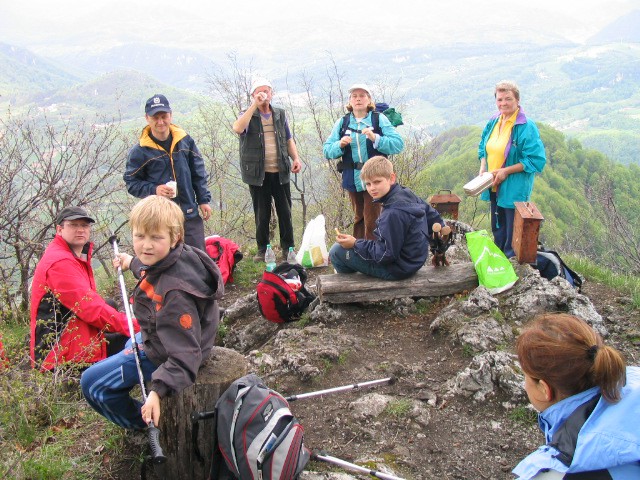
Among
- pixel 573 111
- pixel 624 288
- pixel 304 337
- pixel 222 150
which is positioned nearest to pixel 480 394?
pixel 304 337

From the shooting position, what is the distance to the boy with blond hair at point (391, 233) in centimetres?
498

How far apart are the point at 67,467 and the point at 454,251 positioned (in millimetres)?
5185

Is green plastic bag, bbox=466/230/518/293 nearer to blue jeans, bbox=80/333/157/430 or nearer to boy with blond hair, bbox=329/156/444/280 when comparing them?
boy with blond hair, bbox=329/156/444/280

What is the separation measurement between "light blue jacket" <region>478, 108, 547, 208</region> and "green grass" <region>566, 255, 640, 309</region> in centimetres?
157

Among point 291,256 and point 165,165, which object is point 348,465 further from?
point 291,256

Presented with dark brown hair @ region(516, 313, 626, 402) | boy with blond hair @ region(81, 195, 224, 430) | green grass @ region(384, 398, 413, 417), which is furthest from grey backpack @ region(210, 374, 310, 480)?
dark brown hair @ region(516, 313, 626, 402)

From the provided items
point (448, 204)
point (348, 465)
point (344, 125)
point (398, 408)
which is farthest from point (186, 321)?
point (448, 204)

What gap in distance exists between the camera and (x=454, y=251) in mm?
6953

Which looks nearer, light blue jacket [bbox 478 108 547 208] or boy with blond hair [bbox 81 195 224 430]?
boy with blond hair [bbox 81 195 224 430]

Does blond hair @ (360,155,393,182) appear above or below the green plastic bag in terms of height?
above

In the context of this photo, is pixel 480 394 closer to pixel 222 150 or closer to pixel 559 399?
pixel 559 399

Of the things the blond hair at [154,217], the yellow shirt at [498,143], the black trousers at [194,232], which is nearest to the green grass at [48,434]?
the blond hair at [154,217]

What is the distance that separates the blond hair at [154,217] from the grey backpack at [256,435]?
40.0 inches

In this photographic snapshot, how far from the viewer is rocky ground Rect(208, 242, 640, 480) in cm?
347
